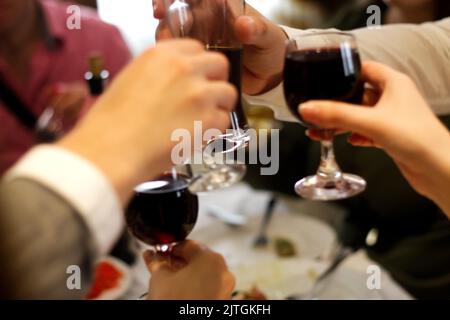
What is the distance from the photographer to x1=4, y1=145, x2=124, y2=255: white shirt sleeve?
42 cm

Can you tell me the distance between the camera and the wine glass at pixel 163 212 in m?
0.66

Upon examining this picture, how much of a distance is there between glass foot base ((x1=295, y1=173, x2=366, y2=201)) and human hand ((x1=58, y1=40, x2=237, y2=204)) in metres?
0.23

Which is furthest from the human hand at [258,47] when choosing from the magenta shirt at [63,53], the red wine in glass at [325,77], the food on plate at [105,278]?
the magenta shirt at [63,53]

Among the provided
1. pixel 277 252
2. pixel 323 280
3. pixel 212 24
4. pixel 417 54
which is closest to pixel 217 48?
pixel 212 24

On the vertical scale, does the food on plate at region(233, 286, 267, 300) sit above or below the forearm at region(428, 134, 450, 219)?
below

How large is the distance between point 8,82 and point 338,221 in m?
1.14

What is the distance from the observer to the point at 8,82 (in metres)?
1.73

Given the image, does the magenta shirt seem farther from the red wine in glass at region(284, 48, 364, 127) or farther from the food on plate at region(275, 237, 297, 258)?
the red wine in glass at region(284, 48, 364, 127)

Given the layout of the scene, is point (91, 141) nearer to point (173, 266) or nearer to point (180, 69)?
point (180, 69)

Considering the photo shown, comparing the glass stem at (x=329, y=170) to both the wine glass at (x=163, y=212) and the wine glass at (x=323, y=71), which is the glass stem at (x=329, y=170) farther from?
the wine glass at (x=163, y=212)

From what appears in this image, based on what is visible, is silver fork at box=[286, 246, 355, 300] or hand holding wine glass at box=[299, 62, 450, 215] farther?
silver fork at box=[286, 246, 355, 300]

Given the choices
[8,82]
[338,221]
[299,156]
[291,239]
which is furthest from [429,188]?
[8,82]

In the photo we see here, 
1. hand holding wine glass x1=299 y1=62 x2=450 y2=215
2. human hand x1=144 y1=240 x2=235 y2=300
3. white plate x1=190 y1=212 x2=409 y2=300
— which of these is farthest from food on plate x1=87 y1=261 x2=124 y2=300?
hand holding wine glass x1=299 y1=62 x2=450 y2=215

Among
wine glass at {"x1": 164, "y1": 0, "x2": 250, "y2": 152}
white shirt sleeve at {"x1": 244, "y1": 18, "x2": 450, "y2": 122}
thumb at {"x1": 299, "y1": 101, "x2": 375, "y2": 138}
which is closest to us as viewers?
thumb at {"x1": 299, "y1": 101, "x2": 375, "y2": 138}
